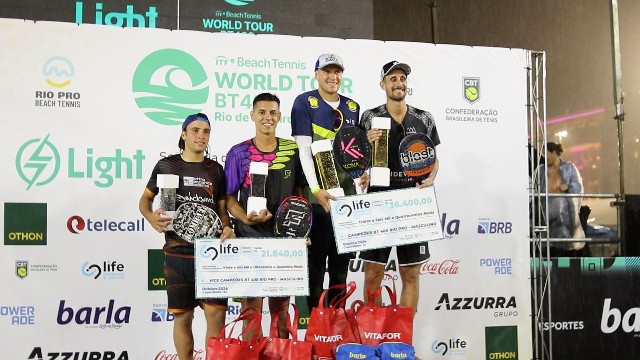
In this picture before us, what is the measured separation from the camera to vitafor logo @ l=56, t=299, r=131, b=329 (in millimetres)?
5195

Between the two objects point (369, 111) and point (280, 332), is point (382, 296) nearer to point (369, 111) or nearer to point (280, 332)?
point (280, 332)

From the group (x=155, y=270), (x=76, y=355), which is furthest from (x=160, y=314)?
(x=76, y=355)

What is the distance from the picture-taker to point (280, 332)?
16.6 feet

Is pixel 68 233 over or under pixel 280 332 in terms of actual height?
over

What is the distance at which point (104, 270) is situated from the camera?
17.3 ft

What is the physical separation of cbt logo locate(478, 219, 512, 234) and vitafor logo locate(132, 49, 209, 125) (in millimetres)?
2138

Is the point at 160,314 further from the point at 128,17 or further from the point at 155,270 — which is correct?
the point at 128,17

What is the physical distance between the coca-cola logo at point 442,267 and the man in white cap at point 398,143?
5.8 inches

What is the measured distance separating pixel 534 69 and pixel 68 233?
3523 mm

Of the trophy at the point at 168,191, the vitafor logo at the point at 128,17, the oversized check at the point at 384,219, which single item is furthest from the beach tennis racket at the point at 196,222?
the vitafor logo at the point at 128,17

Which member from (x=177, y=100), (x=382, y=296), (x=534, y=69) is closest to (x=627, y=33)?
(x=534, y=69)

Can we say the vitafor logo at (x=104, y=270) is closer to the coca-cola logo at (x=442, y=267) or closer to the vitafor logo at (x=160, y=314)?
the vitafor logo at (x=160, y=314)

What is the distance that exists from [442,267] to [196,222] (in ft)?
6.07

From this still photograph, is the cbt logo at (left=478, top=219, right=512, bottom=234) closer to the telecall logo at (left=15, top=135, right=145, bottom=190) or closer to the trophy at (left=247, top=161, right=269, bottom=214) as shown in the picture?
the trophy at (left=247, top=161, right=269, bottom=214)
